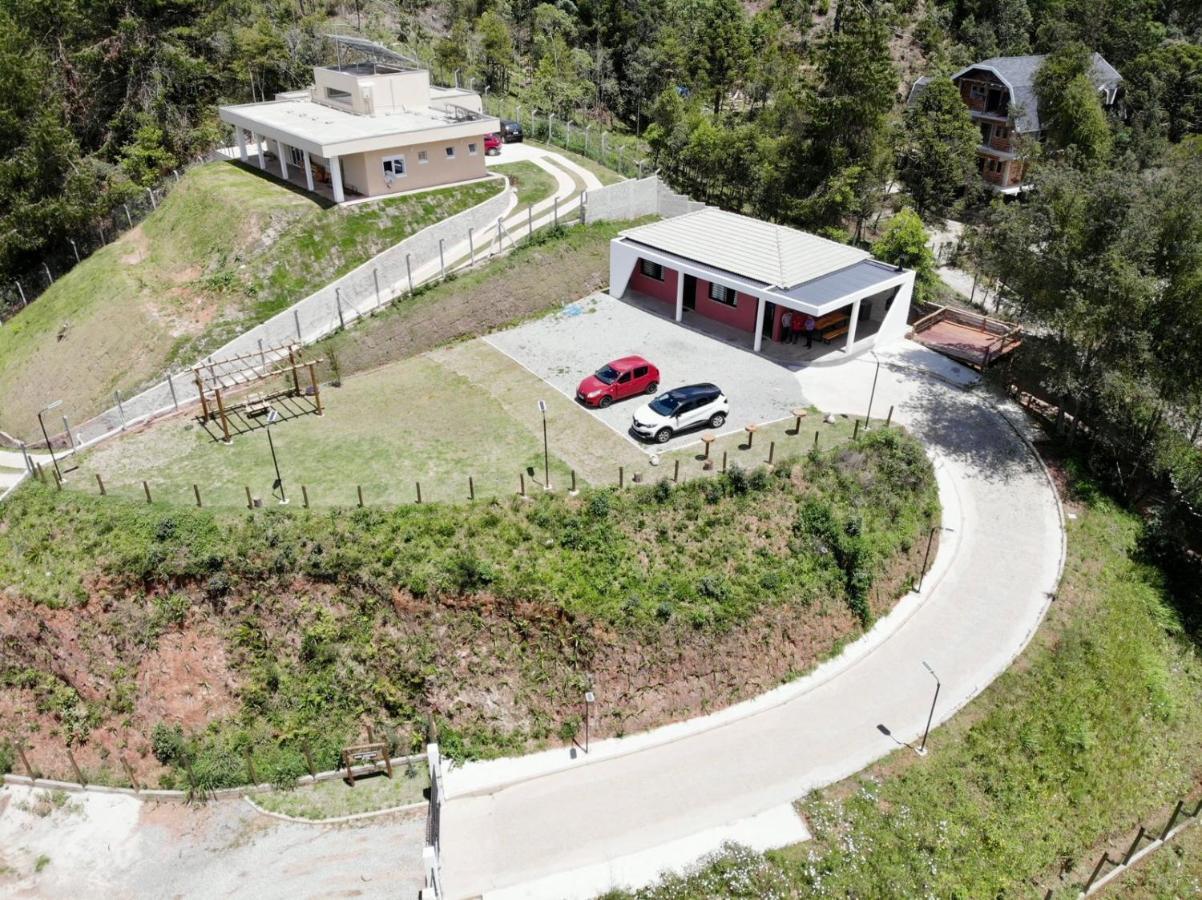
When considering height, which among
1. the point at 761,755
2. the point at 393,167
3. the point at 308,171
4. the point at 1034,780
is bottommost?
the point at 1034,780

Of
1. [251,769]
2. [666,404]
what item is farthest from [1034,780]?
[251,769]

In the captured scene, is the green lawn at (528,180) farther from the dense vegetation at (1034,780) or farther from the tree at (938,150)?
the dense vegetation at (1034,780)

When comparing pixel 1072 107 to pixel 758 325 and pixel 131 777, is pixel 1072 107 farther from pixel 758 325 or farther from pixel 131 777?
pixel 131 777

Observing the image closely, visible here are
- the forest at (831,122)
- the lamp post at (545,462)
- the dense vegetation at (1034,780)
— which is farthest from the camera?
the forest at (831,122)

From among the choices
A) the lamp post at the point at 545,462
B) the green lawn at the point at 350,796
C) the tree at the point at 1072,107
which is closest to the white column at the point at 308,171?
the lamp post at the point at 545,462

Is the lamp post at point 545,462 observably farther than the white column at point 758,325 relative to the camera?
No

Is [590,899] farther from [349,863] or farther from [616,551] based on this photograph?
[616,551]
